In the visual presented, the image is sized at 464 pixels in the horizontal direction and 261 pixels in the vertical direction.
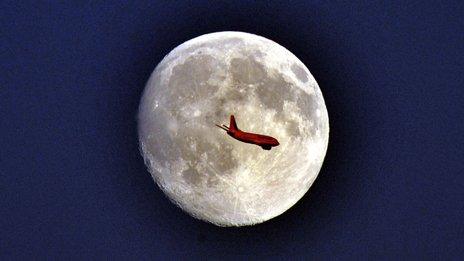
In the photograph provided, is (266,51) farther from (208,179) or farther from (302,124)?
(208,179)

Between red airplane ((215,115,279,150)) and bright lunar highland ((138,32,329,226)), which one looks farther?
bright lunar highland ((138,32,329,226))

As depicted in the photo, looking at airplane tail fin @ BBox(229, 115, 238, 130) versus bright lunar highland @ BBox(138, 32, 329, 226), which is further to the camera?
bright lunar highland @ BBox(138, 32, 329, 226)

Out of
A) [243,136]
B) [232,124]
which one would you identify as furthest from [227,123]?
[243,136]

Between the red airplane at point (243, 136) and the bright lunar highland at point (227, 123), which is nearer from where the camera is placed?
the red airplane at point (243, 136)

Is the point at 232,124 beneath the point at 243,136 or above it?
above

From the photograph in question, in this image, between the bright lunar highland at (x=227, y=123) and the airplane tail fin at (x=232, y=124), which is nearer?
the airplane tail fin at (x=232, y=124)

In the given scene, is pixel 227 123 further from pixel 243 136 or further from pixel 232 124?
pixel 243 136

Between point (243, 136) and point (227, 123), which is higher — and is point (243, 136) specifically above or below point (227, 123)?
below

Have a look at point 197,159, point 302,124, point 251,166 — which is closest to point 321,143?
point 302,124
